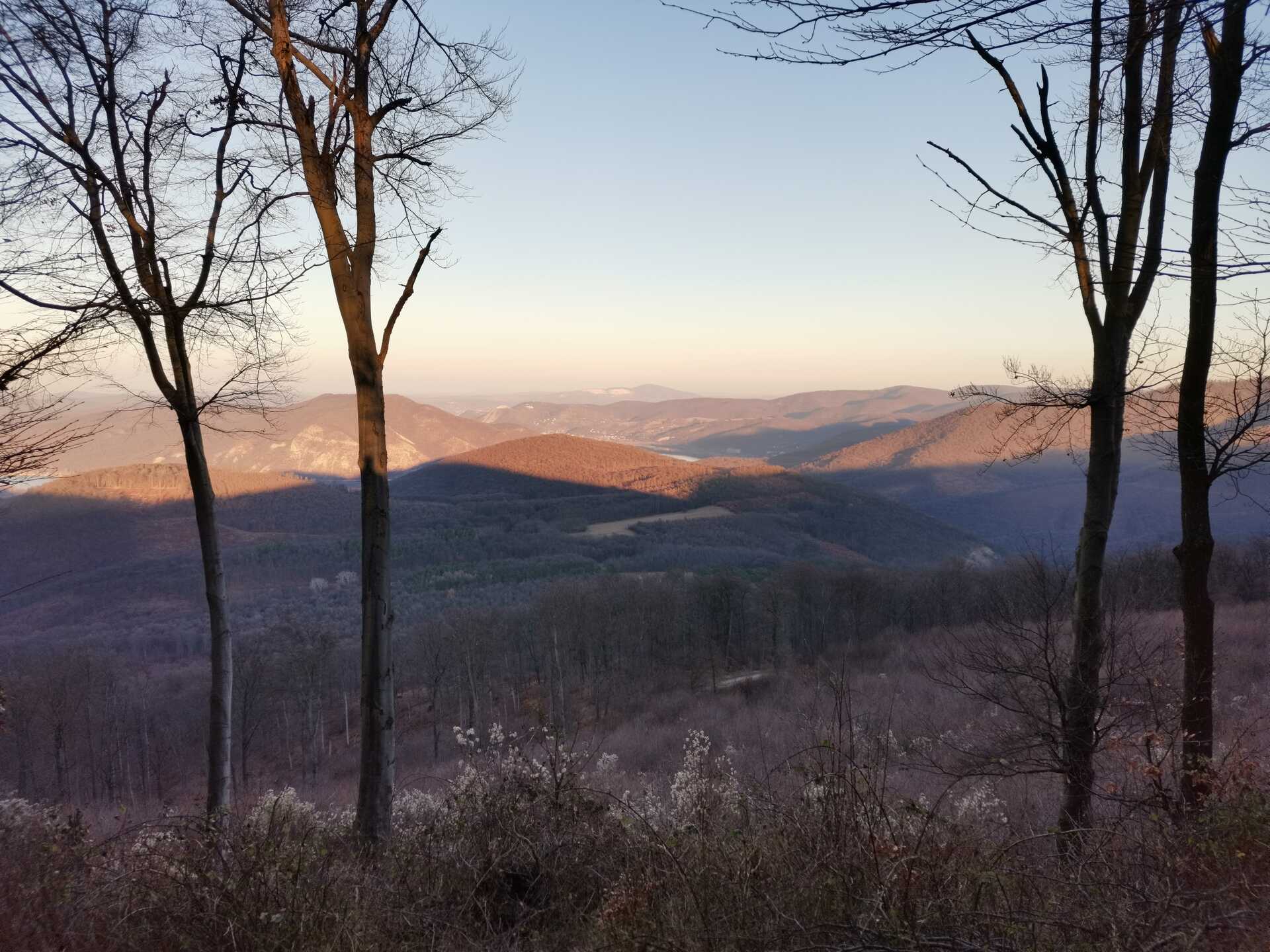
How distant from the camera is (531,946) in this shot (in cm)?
379

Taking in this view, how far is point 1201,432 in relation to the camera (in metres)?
5.43

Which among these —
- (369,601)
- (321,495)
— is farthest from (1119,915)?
(321,495)

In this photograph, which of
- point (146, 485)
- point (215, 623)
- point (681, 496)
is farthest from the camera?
point (681, 496)

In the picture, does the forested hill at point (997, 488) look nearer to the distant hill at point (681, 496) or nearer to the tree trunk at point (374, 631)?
the distant hill at point (681, 496)

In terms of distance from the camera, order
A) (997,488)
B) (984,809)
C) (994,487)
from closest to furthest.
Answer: (984,809) < (997,488) < (994,487)

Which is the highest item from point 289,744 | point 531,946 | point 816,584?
point 531,946

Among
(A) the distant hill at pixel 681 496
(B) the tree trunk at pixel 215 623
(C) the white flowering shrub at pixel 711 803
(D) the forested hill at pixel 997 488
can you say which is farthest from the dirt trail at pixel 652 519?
(C) the white flowering shrub at pixel 711 803

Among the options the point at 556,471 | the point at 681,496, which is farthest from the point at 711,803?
the point at 556,471

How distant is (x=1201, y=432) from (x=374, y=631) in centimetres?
605

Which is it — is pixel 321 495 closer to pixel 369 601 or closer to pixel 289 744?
pixel 289 744

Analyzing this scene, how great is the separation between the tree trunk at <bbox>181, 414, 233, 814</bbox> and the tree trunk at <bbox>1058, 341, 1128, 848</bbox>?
6.89m

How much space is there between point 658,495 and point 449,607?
53.5 meters

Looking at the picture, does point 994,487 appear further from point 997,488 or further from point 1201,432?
point 1201,432

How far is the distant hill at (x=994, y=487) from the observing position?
3816 inches
